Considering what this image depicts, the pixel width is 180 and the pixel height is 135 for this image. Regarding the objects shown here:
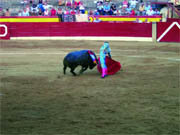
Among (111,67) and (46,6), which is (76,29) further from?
(111,67)

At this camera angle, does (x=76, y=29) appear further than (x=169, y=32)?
Yes

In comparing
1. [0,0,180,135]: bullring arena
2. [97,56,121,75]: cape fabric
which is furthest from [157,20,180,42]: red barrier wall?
[97,56,121,75]: cape fabric

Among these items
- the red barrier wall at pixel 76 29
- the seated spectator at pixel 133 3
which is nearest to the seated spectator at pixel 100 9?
the seated spectator at pixel 133 3

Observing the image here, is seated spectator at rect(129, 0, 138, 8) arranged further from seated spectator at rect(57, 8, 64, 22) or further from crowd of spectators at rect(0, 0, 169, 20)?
seated spectator at rect(57, 8, 64, 22)

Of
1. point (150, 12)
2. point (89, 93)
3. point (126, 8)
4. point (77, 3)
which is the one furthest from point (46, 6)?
point (89, 93)

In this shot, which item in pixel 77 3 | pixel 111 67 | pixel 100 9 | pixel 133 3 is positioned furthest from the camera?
pixel 77 3

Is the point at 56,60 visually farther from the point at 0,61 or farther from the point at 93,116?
the point at 93,116

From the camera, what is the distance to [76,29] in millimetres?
21359

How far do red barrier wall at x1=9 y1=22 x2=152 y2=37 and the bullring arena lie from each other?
1916 millimetres

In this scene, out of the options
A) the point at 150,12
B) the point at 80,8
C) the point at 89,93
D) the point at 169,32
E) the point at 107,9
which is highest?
the point at 80,8

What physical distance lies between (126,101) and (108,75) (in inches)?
121

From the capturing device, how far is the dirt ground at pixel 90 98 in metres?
5.84

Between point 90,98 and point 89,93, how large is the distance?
0.51 m

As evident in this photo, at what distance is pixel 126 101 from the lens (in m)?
7.54
